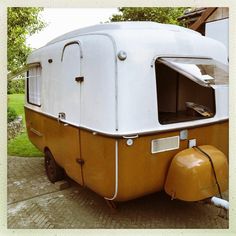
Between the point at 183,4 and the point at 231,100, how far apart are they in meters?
1.28

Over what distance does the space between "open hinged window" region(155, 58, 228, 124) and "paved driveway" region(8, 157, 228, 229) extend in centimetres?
127

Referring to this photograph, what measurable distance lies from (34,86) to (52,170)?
1568 millimetres

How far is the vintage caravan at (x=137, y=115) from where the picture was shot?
3.60 meters

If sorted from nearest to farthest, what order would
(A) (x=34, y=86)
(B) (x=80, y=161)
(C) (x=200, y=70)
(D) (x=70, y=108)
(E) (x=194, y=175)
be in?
(E) (x=194, y=175) → (C) (x=200, y=70) → (B) (x=80, y=161) → (D) (x=70, y=108) → (A) (x=34, y=86)

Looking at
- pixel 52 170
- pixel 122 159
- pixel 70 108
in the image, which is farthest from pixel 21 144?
pixel 122 159

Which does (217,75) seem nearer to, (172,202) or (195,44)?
(195,44)

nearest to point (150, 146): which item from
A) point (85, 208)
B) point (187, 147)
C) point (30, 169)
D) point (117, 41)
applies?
point (187, 147)

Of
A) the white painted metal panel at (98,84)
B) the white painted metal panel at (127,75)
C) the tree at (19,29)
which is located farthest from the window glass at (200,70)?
the tree at (19,29)

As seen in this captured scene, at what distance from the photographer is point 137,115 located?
3.63 metres

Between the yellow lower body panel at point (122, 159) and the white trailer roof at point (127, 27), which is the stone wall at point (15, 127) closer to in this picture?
the yellow lower body panel at point (122, 159)

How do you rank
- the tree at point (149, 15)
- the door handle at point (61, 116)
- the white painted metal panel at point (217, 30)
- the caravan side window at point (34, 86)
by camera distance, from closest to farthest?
the tree at point (149, 15) → the door handle at point (61, 116) → the white painted metal panel at point (217, 30) → the caravan side window at point (34, 86)

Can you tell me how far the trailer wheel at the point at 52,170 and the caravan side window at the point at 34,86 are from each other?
943 millimetres

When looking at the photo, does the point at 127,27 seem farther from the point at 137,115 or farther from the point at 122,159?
the point at 122,159

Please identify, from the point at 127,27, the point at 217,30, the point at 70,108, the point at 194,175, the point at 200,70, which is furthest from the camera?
the point at 217,30
